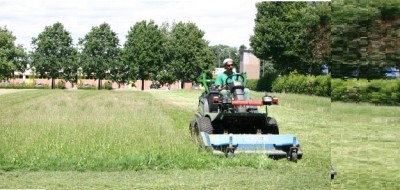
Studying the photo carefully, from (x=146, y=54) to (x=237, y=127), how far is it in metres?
1.21

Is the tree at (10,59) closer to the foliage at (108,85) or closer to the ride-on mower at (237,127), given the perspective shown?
the foliage at (108,85)

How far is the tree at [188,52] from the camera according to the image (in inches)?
192

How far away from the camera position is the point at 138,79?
492 cm

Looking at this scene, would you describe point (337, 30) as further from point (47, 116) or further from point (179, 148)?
point (47, 116)

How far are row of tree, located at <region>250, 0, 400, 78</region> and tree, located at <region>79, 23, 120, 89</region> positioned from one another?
124cm

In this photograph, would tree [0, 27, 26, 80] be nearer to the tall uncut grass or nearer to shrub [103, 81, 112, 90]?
the tall uncut grass

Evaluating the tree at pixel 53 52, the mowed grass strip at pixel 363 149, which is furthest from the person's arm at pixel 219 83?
the tree at pixel 53 52

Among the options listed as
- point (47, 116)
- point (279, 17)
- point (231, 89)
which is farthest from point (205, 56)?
point (47, 116)

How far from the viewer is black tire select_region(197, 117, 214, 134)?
5.27 meters

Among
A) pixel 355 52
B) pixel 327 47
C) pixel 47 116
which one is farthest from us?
pixel 47 116

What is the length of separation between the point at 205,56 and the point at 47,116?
1498 millimetres

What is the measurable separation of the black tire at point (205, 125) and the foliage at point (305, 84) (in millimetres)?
836

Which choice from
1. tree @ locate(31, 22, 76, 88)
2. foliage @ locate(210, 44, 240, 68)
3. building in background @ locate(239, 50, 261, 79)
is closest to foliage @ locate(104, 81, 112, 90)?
tree @ locate(31, 22, 76, 88)

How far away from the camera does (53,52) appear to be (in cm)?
476
